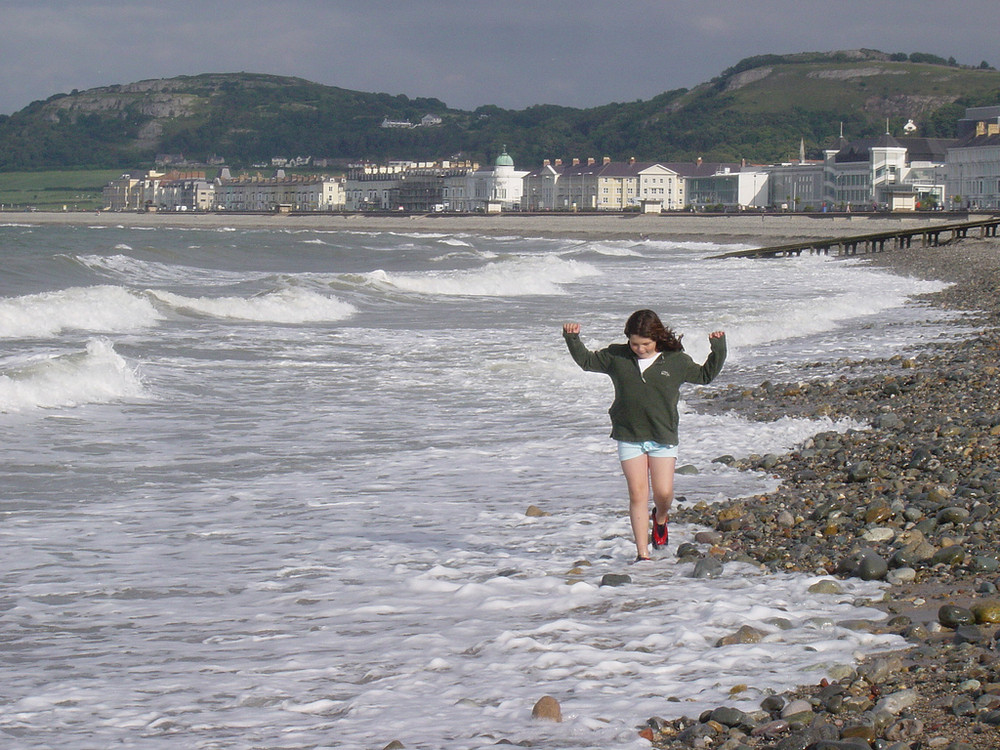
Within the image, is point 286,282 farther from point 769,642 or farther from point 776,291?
point 769,642

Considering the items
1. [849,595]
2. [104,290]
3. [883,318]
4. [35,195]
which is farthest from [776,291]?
[35,195]

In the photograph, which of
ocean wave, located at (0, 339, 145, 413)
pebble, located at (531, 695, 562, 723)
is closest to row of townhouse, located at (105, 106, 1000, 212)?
ocean wave, located at (0, 339, 145, 413)

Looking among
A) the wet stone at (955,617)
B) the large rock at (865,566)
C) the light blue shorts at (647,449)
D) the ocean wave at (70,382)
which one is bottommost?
the large rock at (865,566)

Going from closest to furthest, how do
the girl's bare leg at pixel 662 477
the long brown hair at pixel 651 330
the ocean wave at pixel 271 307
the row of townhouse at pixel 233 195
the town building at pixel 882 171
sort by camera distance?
the long brown hair at pixel 651 330
the girl's bare leg at pixel 662 477
the ocean wave at pixel 271 307
the town building at pixel 882 171
the row of townhouse at pixel 233 195

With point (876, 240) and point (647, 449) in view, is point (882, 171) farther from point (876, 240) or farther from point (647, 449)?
point (647, 449)

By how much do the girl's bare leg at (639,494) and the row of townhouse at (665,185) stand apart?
86.9m

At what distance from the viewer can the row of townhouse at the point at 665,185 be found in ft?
340

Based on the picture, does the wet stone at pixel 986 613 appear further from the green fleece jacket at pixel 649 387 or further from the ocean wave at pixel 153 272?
the ocean wave at pixel 153 272

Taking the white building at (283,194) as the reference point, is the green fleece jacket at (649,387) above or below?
below

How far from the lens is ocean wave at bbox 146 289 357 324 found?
20.9m

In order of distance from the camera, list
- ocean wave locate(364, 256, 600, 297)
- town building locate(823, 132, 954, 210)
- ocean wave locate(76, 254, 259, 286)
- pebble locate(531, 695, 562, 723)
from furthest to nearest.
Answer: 1. town building locate(823, 132, 954, 210)
2. ocean wave locate(76, 254, 259, 286)
3. ocean wave locate(364, 256, 600, 297)
4. pebble locate(531, 695, 562, 723)

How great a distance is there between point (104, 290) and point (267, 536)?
1637cm

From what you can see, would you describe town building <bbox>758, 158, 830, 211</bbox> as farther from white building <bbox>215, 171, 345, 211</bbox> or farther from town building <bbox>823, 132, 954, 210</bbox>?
white building <bbox>215, 171, 345, 211</bbox>

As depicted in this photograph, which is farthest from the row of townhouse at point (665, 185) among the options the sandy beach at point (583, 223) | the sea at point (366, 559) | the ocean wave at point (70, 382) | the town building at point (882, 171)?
the ocean wave at point (70, 382)
